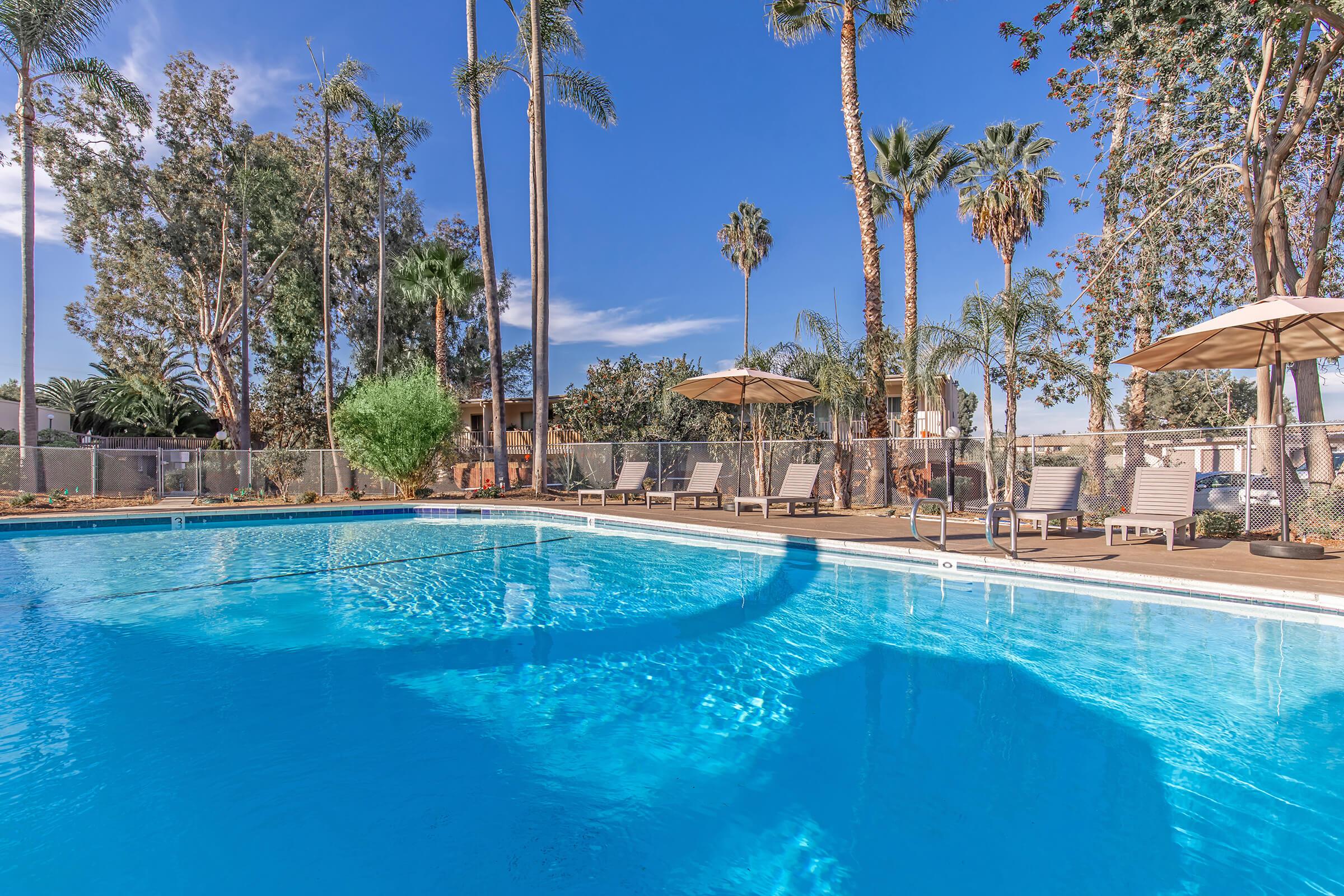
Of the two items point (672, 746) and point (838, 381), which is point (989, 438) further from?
point (672, 746)

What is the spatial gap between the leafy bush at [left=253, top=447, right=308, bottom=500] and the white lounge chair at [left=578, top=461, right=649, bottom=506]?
951 centimetres

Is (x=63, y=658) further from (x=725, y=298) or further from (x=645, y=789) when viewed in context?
(x=725, y=298)

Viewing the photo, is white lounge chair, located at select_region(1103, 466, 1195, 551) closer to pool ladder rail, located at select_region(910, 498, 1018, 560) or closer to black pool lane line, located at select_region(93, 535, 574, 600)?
pool ladder rail, located at select_region(910, 498, 1018, 560)

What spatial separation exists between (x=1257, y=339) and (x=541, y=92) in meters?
15.6

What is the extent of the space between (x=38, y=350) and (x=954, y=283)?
2301 cm

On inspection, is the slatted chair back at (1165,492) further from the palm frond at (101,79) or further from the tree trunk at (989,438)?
the palm frond at (101,79)

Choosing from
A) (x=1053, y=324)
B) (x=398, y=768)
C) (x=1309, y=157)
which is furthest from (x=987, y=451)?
(x=398, y=768)

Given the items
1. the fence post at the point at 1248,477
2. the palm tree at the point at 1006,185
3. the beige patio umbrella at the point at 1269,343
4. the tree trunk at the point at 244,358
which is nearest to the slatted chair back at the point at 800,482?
the beige patio umbrella at the point at 1269,343

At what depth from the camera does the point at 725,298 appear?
32.9 m

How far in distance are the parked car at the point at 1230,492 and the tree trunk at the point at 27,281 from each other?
2456 centimetres

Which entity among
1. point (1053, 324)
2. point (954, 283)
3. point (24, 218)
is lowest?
point (1053, 324)

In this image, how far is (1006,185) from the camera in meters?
18.8

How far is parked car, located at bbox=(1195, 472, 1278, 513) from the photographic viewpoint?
937 cm

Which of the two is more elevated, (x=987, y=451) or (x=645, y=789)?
(x=987, y=451)
